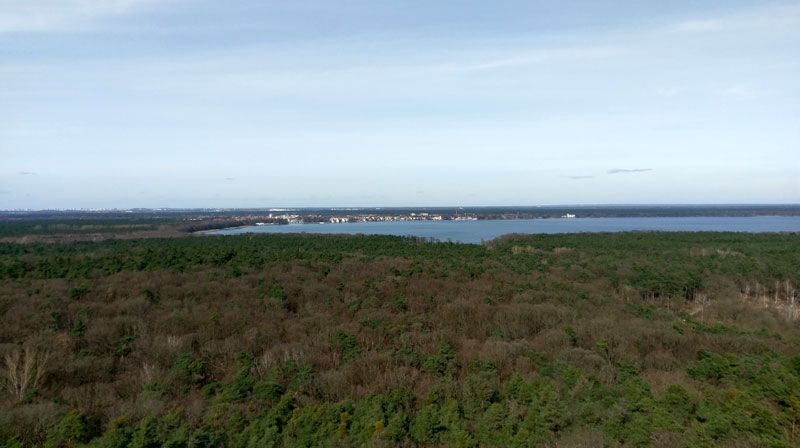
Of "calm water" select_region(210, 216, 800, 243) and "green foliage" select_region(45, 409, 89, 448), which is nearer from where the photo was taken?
"green foliage" select_region(45, 409, 89, 448)

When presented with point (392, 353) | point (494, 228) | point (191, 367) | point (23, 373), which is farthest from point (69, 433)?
point (494, 228)

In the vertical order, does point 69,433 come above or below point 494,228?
above

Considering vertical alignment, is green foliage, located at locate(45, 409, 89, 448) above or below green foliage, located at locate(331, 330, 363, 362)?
above

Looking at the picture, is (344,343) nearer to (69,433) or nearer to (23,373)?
(69,433)

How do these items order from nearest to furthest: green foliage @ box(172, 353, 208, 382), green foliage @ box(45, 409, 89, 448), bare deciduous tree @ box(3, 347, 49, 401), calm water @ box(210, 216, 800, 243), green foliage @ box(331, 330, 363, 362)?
green foliage @ box(45, 409, 89, 448)
bare deciduous tree @ box(3, 347, 49, 401)
green foliage @ box(172, 353, 208, 382)
green foliage @ box(331, 330, 363, 362)
calm water @ box(210, 216, 800, 243)

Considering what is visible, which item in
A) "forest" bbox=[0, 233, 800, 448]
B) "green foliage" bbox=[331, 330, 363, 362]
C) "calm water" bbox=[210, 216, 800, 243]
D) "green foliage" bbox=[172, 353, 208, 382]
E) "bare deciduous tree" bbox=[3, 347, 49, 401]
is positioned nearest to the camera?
"forest" bbox=[0, 233, 800, 448]

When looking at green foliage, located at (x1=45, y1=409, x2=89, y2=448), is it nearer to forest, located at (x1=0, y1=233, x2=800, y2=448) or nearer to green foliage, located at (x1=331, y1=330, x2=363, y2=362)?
forest, located at (x1=0, y1=233, x2=800, y2=448)

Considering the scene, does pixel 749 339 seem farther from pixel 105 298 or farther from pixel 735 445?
pixel 105 298

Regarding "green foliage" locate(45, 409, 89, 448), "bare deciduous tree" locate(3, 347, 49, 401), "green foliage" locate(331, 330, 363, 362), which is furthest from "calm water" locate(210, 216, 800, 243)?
"green foliage" locate(45, 409, 89, 448)
